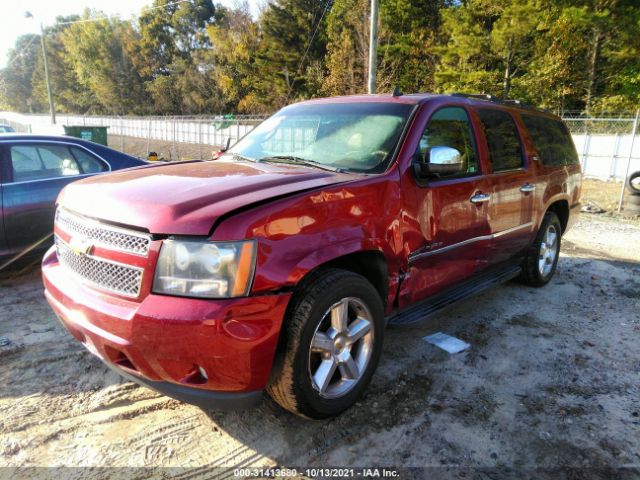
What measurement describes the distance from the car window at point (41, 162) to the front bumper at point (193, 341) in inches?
134

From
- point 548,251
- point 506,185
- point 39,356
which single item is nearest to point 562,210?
point 548,251

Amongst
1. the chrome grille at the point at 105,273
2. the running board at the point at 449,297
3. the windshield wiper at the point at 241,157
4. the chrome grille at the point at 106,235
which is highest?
the windshield wiper at the point at 241,157

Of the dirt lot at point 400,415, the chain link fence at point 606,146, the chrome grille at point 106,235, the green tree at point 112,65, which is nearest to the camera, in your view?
the chrome grille at point 106,235

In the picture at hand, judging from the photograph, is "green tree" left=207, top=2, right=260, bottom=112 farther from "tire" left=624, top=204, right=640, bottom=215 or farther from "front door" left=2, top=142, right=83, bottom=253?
"front door" left=2, top=142, right=83, bottom=253

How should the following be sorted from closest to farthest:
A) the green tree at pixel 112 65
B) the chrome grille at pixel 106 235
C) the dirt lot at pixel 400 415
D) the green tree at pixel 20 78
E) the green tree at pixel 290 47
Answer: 1. the chrome grille at pixel 106 235
2. the dirt lot at pixel 400 415
3. the green tree at pixel 290 47
4. the green tree at pixel 112 65
5. the green tree at pixel 20 78

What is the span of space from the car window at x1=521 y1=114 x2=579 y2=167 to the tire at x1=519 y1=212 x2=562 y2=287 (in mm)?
625

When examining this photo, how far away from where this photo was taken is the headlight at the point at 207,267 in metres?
2.11

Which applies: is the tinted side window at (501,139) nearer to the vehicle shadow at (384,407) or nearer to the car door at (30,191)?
the vehicle shadow at (384,407)

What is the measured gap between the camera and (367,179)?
2.77 meters

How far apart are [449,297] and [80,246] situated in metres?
2.60

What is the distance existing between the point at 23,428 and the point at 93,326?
3.02 ft

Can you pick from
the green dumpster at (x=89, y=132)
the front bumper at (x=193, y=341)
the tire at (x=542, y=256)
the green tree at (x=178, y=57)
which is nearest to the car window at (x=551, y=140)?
the tire at (x=542, y=256)

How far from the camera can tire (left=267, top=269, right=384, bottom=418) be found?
2.34 metres

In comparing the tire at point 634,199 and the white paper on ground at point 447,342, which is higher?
the tire at point 634,199
